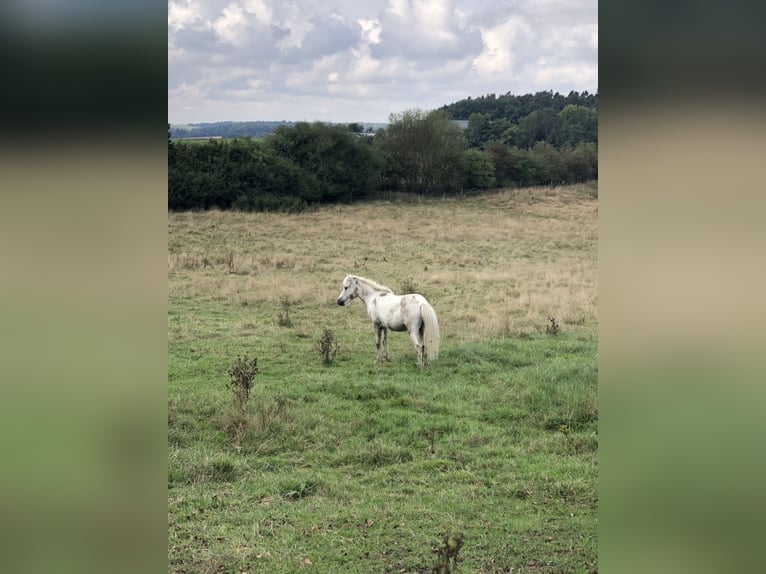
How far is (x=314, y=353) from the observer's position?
9484 millimetres

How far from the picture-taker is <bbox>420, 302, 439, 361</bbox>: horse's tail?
8789 mm

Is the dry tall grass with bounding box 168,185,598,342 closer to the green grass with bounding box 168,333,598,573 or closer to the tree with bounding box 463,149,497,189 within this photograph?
the green grass with bounding box 168,333,598,573

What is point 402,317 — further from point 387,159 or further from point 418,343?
point 387,159

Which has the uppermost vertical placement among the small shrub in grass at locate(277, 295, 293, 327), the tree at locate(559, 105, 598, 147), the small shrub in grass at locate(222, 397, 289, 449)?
the tree at locate(559, 105, 598, 147)

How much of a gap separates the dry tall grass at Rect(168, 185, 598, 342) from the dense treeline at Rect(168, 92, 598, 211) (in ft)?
6.85

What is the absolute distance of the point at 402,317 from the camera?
30.3ft

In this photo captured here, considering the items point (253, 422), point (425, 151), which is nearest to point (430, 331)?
point (253, 422)

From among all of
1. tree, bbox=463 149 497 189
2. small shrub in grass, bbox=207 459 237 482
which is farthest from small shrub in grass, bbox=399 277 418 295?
tree, bbox=463 149 497 189

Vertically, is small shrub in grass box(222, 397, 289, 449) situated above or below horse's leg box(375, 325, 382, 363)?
below

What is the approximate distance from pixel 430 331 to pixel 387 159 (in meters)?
24.3
